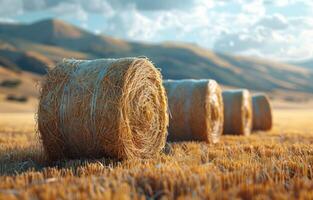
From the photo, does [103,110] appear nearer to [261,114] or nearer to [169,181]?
[169,181]

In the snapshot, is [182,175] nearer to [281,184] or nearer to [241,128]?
[281,184]

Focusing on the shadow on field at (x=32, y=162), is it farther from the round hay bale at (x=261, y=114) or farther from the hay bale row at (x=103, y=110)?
the round hay bale at (x=261, y=114)

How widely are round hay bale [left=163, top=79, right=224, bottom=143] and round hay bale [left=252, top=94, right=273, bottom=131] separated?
769 cm

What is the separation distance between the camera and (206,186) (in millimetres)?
5418

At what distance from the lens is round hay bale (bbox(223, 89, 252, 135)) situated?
54.5ft

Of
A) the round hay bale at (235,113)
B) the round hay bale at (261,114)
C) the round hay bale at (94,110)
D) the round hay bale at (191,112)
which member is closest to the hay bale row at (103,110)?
the round hay bale at (94,110)

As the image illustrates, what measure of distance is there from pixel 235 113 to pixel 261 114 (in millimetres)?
Result: 4321

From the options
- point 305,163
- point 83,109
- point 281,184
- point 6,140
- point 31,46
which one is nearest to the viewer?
point 281,184

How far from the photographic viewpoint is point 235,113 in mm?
16766

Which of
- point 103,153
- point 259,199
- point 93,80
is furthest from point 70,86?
point 259,199

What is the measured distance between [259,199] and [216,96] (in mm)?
8816

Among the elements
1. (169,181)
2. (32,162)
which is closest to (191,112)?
(32,162)

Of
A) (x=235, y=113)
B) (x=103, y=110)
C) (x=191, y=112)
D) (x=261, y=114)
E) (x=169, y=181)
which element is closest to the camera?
(x=169, y=181)

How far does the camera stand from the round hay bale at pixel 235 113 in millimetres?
16625
